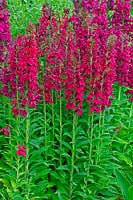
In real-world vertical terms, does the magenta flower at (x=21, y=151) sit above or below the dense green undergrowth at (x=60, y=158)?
above

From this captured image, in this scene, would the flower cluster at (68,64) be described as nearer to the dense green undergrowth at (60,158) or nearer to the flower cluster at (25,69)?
the flower cluster at (25,69)

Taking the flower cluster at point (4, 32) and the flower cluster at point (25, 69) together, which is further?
the flower cluster at point (4, 32)

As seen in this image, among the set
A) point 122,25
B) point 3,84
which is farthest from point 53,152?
point 122,25

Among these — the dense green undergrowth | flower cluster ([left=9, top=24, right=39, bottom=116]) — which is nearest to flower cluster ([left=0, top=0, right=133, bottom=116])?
flower cluster ([left=9, top=24, right=39, bottom=116])

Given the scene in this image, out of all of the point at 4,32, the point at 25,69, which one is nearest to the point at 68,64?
the point at 25,69

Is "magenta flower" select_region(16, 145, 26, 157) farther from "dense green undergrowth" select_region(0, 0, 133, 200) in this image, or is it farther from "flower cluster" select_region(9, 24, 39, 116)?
"flower cluster" select_region(9, 24, 39, 116)

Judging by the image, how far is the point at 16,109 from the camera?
4.60 metres

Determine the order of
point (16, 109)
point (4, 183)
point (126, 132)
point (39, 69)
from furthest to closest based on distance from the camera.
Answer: point (126, 132) → point (39, 69) → point (4, 183) → point (16, 109)

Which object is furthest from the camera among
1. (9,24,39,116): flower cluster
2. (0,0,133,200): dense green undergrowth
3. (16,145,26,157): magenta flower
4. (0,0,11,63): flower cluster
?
(0,0,11,63): flower cluster

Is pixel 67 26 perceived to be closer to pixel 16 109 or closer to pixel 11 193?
pixel 16 109

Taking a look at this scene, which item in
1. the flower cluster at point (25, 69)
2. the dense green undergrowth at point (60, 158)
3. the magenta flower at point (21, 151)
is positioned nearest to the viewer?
the flower cluster at point (25, 69)

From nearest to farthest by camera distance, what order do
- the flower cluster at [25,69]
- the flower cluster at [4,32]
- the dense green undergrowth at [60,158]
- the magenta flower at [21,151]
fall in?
the flower cluster at [25,69] → the magenta flower at [21,151] → the dense green undergrowth at [60,158] → the flower cluster at [4,32]

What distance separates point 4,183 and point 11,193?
23 cm

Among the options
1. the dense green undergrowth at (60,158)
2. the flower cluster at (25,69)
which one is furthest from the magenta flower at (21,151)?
the flower cluster at (25,69)
